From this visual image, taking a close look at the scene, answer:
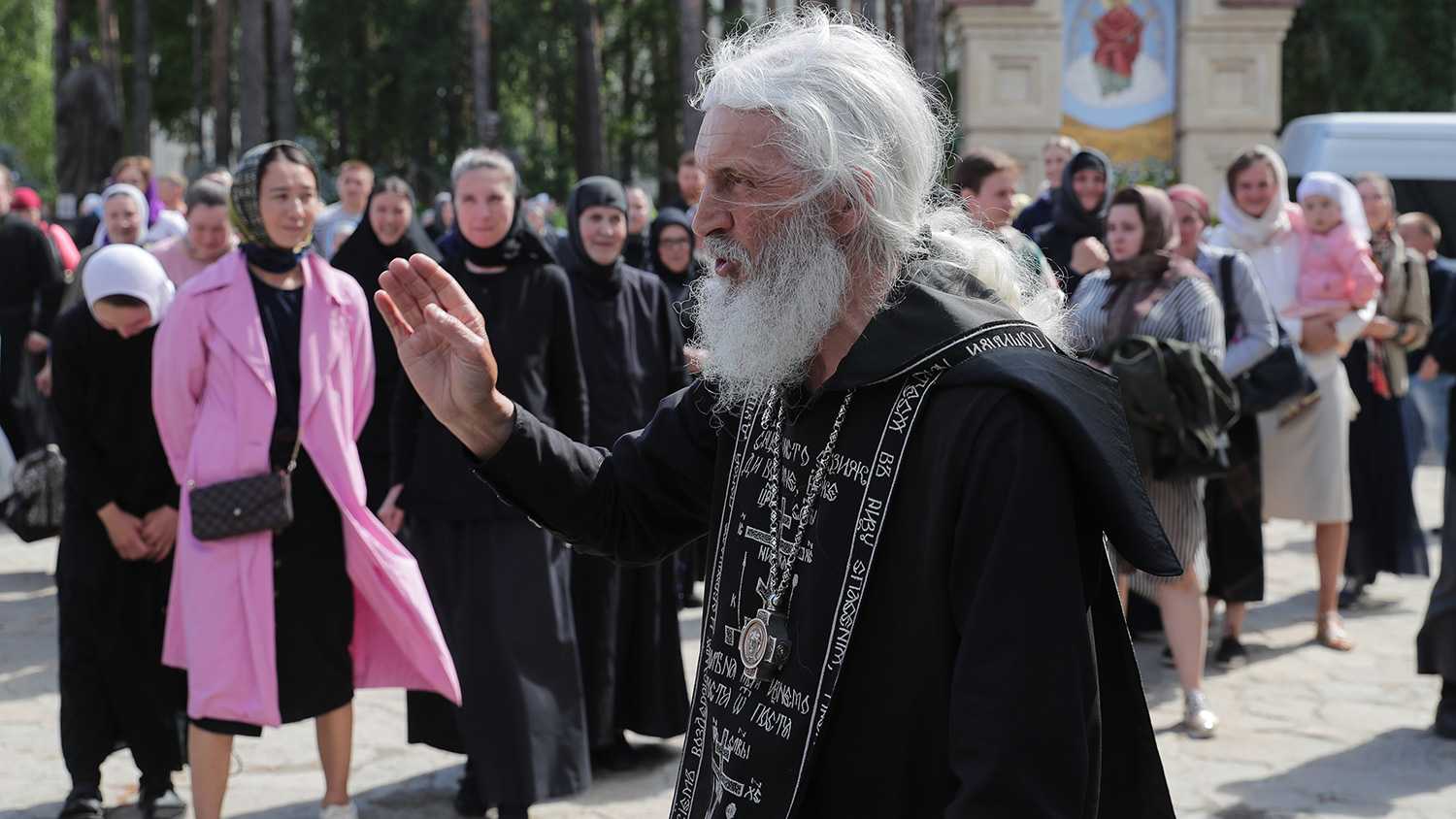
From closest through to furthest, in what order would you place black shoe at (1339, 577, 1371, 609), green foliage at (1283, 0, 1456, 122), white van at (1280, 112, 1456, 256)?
1. black shoe at (1339, 577, 1371, 609)
2. white van at (1280, 112, 1456, 256)
3. green foliage at (1283, 0, 1456, 122)

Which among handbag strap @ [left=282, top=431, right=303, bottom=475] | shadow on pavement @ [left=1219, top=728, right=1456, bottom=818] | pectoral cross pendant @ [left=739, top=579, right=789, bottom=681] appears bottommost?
shadow on pavement @ [left=1219, top=728, right=1456, bottom=818]

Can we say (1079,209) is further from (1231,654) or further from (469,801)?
(469,801)

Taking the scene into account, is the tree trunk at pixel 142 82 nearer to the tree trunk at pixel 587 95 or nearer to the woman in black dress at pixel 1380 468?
the tree trunk at pixel 587 95

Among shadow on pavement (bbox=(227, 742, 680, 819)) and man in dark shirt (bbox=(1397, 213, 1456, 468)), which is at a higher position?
man in dark shirt (bbox=(1397, 213, 1456, 468))

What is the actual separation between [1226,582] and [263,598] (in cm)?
416

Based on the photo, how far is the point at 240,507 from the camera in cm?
443

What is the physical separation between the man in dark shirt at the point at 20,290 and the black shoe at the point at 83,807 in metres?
5.16

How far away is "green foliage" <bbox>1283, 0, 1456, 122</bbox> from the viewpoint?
92.5 ft

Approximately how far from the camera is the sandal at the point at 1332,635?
7.24 metres

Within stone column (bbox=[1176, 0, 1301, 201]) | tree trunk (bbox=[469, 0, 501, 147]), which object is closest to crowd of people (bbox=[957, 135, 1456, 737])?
stone column (bbox=[1176, 0, 1301, 201])

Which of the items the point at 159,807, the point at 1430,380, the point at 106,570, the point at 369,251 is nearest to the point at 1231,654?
the point at 1430,380

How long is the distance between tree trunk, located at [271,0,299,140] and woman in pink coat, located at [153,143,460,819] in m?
19.9

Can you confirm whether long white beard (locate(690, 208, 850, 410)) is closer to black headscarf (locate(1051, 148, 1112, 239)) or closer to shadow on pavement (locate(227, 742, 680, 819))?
shadow on pavement (locate(227, 742, 680, 819))

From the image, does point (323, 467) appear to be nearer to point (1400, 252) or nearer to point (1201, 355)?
point (1201, 355)
